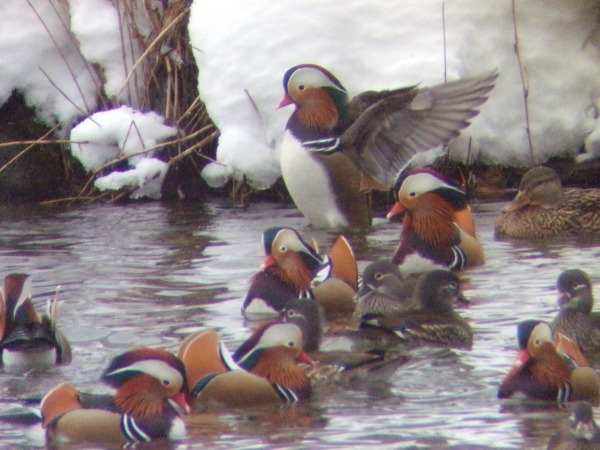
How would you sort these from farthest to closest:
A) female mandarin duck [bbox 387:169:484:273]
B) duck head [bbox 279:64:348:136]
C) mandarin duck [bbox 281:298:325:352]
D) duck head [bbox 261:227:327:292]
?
duck head [bbox 279:64:348:136], female mandarin duck [bbox 387:169:484:273], duck head [bbox 261:227:327:292], mandarin duck [bbox 281:298:325:352]

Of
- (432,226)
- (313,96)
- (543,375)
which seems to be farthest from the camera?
(313,96)

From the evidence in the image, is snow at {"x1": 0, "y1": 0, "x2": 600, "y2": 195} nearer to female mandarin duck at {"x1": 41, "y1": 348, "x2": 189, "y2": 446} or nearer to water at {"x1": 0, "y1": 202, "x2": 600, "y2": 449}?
water at {"x1": 0, "y1": 202, "x2": 600, "y2": 449}

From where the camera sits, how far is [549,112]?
1075 cm

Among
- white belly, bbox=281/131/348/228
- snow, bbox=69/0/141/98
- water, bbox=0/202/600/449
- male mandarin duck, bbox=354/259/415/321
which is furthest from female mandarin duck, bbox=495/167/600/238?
snow, bbox=69/0/141/98

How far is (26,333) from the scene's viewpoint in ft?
20.7

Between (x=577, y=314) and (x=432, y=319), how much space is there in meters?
0.61

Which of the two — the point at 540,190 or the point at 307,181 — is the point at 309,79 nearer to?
the point at 307,181

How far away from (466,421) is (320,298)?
7.04 ft

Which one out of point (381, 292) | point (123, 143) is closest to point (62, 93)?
point (123, 143)

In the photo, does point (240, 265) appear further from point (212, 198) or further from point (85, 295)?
point (212, 198)

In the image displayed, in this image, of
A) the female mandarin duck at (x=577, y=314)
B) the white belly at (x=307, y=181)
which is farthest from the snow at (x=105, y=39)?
the female mandarin duck at (x=577, y=314)

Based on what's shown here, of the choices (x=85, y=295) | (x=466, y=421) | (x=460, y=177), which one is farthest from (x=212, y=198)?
(x=466, y=421)

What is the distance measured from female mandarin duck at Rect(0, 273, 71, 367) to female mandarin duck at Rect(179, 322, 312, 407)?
741mm

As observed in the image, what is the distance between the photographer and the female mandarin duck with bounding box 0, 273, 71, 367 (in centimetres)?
625
